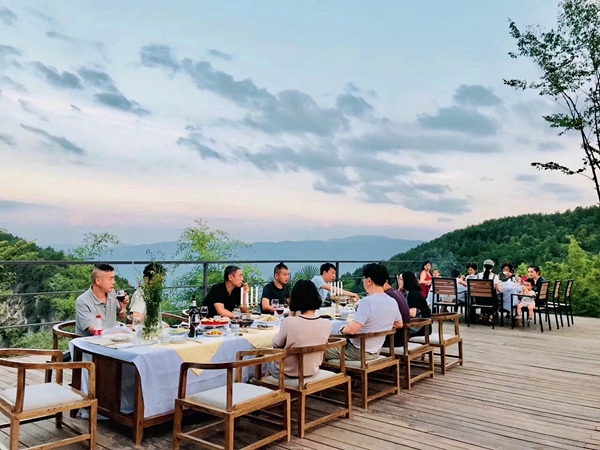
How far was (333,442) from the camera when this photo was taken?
322cm

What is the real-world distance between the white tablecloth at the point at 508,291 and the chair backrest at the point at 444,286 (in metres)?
0.91

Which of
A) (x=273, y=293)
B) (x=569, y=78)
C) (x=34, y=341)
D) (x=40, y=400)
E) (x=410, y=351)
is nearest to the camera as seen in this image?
(x=40, y=400)

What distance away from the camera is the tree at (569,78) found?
44.4ft

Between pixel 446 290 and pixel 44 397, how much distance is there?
791 centimetres

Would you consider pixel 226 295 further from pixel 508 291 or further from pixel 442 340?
pixel 508 291

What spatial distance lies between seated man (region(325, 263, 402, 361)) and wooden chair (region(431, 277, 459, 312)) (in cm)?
531

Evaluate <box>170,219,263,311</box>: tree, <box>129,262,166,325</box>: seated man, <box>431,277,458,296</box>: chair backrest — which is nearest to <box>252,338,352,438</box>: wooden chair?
<box>129,262,166,325</box>: seated man

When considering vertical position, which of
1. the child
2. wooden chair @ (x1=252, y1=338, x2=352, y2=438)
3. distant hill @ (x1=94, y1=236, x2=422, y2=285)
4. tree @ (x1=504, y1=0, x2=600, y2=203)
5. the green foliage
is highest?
tree @ (x1=504, y1=0, x2=600, y2=203)

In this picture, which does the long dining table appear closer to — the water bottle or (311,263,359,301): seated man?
the water bottle

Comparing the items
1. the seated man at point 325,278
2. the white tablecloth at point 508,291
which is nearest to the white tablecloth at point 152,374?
the seated man at point 325,278

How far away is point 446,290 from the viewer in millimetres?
9336

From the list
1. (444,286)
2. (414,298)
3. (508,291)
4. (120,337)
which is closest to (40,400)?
(120,337)

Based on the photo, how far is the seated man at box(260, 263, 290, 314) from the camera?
5.41 meters

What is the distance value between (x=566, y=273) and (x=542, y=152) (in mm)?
3897
